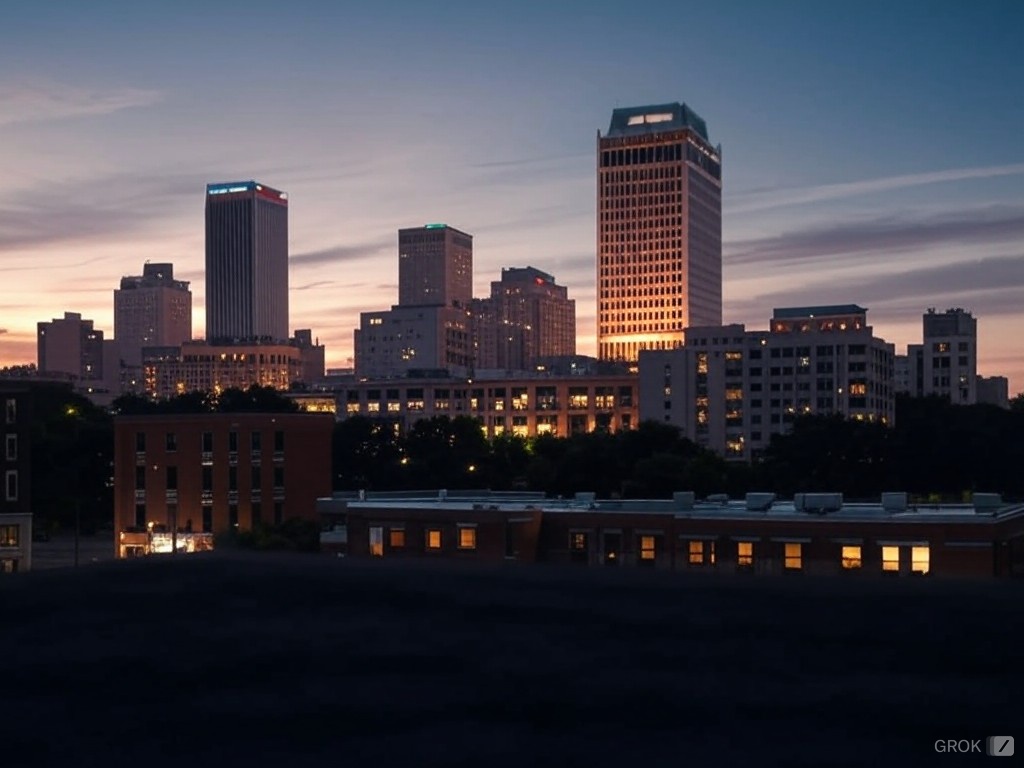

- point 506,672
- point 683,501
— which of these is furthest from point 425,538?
point 506,672

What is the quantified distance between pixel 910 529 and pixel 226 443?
215 ft

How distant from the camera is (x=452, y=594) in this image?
3281cm

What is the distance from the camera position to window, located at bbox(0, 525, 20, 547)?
324 ft

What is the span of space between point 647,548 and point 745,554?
18.5 ft

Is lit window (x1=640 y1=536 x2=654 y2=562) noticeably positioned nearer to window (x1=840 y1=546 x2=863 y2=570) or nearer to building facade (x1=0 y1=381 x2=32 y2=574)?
window (x1=840 y1=546 x2=863 y2=570)

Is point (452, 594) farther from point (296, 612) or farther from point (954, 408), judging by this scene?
point (954, 408)

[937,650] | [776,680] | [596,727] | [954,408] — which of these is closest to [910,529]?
[937,650]

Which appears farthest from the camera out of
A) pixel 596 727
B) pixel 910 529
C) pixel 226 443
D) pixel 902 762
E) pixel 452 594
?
pixel 226 443

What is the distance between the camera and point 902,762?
1672 centimetres

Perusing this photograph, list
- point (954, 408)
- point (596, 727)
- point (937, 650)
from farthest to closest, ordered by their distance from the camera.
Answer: point (954, 408), point (937, 650), point (596, 727)

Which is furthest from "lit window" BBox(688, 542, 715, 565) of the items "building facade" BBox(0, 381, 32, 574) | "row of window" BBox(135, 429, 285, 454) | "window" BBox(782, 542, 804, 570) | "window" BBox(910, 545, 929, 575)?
"building facade" BBox(0, 381, 32, 574)

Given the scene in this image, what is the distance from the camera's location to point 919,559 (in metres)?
55.3

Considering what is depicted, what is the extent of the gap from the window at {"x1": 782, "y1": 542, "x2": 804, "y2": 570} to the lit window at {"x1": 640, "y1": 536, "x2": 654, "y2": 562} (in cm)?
713

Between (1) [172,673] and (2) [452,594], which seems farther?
(2) [452,594]
